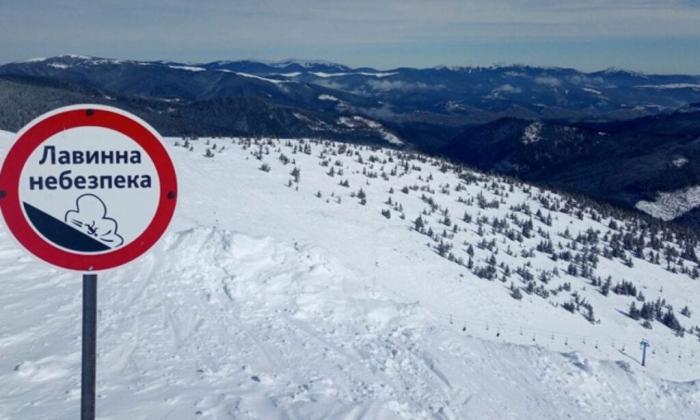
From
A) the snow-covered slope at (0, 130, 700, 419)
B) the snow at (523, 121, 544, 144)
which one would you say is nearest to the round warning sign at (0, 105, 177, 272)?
the snow-covered slope at (0, 130, 700, 419)

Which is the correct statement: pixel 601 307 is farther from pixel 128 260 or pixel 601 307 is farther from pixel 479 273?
pixel 128 260

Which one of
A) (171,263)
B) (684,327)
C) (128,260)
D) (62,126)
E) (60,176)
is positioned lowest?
(684,327)

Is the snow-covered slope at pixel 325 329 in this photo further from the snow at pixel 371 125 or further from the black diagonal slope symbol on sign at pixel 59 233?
the snow at pixel 371 125

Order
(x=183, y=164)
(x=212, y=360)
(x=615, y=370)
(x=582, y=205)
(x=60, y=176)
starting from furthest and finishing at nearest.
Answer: (x=582, y=205) < (x=183, y=164) < (x=615, y=370) < (x=212, y=360) < (x=60, y=176)

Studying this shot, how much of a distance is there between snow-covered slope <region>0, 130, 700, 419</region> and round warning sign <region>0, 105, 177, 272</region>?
273cm

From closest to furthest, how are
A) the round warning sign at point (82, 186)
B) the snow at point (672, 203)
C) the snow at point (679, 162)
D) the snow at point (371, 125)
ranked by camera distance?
1. the round warning sign at point (82, 186)
2. the snow at point (672, 203)
3. the snow at point (679, 162)
4. the snow at point (371, 125)

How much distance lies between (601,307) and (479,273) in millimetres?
2821

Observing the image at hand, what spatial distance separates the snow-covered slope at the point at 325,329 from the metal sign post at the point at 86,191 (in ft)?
8.83

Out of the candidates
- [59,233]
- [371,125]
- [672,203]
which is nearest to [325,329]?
[59,233]

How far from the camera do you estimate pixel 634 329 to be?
12.2 meters

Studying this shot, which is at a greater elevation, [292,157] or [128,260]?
[128,260]

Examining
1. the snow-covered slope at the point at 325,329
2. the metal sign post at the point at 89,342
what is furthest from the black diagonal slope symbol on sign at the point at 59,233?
the snow-covered slope at the point at 325,329

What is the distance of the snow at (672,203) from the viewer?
2165 inches

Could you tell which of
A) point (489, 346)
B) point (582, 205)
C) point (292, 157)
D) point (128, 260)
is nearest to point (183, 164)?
point (292, 157)
